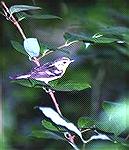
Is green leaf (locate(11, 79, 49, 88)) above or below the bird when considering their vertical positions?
below

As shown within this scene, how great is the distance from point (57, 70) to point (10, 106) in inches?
39.2

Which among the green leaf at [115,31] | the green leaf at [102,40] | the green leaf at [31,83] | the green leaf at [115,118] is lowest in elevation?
the green leaf at [115,118]

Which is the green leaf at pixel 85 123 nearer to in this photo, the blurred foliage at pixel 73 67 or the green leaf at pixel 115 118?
the green leaf at pixel 115 118

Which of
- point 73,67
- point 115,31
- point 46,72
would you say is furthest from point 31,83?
point 73,67

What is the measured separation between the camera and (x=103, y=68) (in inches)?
43.7

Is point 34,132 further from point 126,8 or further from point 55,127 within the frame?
point 126,8

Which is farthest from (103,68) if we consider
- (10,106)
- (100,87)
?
(10,106)

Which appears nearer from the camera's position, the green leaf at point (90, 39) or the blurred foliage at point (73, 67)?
the green leaf at point (90, 39)

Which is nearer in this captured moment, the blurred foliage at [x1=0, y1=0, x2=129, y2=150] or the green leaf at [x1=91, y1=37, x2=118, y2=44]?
the green leaf at [x1=91, y1=37, x2=118, y2=44]

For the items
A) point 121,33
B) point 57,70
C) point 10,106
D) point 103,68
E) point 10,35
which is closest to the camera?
point 57,70

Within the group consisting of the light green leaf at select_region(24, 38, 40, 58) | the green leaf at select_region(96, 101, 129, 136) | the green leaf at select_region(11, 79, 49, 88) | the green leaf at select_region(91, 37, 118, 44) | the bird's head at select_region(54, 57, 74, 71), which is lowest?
the green leaf at select_region(96, 101, 129, 136)

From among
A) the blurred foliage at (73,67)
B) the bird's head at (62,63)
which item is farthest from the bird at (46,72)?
the blurred foliage at (73,67)

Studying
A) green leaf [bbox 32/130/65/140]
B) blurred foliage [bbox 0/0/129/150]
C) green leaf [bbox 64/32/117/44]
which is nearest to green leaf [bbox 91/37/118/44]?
green leaf [bbox 64/32/117/44]

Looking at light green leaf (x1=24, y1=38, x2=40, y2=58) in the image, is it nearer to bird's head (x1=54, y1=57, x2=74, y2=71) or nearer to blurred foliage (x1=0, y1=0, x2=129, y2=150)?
bird's head (x1=54, y1=57, x2=74, y2=71)
